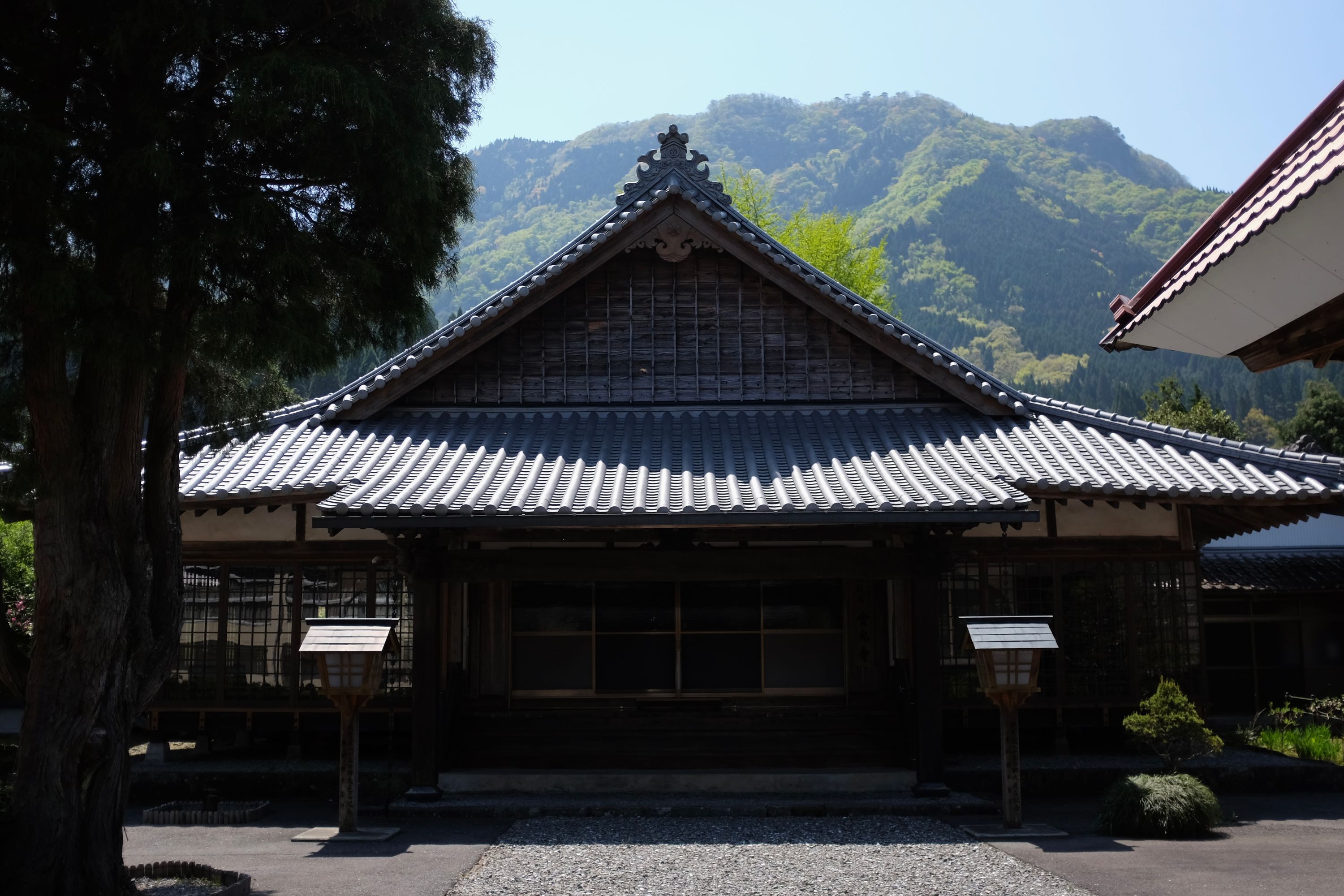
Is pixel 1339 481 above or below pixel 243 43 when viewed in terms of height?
below

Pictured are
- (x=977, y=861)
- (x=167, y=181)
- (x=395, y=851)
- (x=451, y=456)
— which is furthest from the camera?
(x=451, y=456)

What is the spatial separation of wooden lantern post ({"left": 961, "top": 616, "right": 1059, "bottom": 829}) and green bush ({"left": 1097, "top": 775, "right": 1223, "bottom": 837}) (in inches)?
31.4

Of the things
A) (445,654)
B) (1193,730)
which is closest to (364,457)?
(445,654)

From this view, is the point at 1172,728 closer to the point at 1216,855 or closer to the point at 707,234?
the point at 1216,855

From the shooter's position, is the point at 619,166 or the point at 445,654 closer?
the point at 445,654

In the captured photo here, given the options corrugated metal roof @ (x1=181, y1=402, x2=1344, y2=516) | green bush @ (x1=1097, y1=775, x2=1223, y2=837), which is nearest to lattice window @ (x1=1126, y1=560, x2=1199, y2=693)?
corrugated metal roof @ (x1=181, y1=402, x2=1344, y2=516)

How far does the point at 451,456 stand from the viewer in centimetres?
1234

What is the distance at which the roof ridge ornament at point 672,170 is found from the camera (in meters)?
13.9

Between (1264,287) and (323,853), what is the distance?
8017 millimetres

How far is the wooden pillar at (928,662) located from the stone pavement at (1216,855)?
2.68ft

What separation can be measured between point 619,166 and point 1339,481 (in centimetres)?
15943

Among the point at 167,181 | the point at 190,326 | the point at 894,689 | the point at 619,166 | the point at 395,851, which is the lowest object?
the point at 395,851

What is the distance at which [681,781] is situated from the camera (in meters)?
11.9

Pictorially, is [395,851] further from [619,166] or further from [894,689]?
[619,166]
